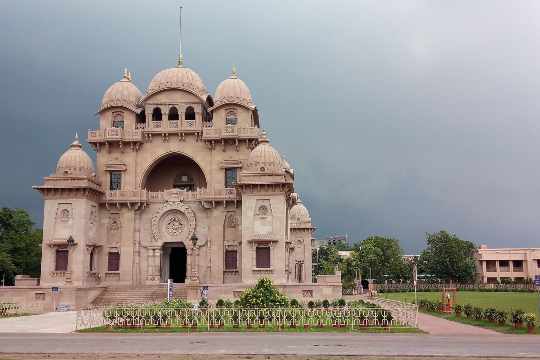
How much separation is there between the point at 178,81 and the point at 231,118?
242 inches

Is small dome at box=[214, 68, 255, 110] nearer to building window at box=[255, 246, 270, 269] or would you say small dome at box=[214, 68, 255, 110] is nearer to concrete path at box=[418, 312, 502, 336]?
building window at box=[255, 246, 270, 269]

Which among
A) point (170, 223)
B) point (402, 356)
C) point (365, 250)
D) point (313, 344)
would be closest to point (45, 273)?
point (170, 223)

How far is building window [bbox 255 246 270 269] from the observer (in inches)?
1704

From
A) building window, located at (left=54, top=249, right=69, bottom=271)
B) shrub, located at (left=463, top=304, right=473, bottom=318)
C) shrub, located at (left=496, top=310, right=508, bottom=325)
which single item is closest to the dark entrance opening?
building window, located at (left=54, top=249, right=69, bottom=271)

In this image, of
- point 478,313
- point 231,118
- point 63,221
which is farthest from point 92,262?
point 478,313

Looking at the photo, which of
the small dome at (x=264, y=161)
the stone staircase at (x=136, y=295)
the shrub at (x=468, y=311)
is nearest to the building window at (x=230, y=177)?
the small dome at (x=264, y=161)

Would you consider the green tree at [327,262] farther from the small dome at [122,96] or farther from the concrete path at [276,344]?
the concrete path at [276,344]

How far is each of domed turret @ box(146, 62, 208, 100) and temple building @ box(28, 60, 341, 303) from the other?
119 mm

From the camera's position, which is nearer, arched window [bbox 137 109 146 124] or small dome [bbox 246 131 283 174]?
small dome [bbox 246 131 283 174]

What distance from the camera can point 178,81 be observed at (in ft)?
A: 168

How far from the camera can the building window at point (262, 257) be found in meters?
43.3

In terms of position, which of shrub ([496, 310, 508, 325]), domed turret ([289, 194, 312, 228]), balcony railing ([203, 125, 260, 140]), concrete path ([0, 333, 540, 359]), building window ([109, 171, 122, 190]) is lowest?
concrete path ([0, 333, 540, 359])

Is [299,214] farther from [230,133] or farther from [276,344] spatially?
[276,344]

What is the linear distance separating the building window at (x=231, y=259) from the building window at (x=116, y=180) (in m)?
11.1
